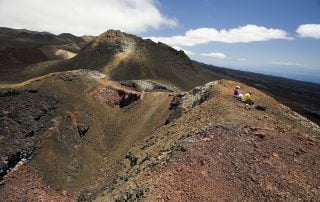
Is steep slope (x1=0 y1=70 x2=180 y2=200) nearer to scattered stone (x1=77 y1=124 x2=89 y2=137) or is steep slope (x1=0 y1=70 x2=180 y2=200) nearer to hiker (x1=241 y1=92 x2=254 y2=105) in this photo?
scattered stone (x1=77 y1=124 x2=89 y2=137)

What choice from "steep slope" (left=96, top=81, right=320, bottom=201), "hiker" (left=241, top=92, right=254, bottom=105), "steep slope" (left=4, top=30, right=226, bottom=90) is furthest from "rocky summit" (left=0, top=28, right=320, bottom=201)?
"steep slope" (left=4, top=30, right=226, bottom=90)

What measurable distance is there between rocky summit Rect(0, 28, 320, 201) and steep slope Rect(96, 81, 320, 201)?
62 mm

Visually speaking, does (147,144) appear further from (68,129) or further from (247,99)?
(68,129)

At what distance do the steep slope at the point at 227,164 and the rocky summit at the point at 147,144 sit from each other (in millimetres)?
62

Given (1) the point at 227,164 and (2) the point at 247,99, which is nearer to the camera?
(1) the point at 227,164

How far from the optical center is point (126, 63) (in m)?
70.9

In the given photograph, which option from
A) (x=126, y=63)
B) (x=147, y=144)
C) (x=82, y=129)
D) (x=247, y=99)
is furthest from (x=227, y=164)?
(x=126, y=63)

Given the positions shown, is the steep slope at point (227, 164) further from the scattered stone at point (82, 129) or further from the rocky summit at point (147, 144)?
the scattered stone at point (82, 129)

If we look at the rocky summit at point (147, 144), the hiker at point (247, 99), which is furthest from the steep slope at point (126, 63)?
the hiker at point (247, 99)

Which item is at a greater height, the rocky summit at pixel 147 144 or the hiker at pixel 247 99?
the hiker at pixel 247 99

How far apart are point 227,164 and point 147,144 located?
10.4m

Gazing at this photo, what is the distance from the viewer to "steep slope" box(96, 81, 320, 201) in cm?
1922

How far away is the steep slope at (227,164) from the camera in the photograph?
19.2m

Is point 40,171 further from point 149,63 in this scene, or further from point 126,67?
point 149,63
